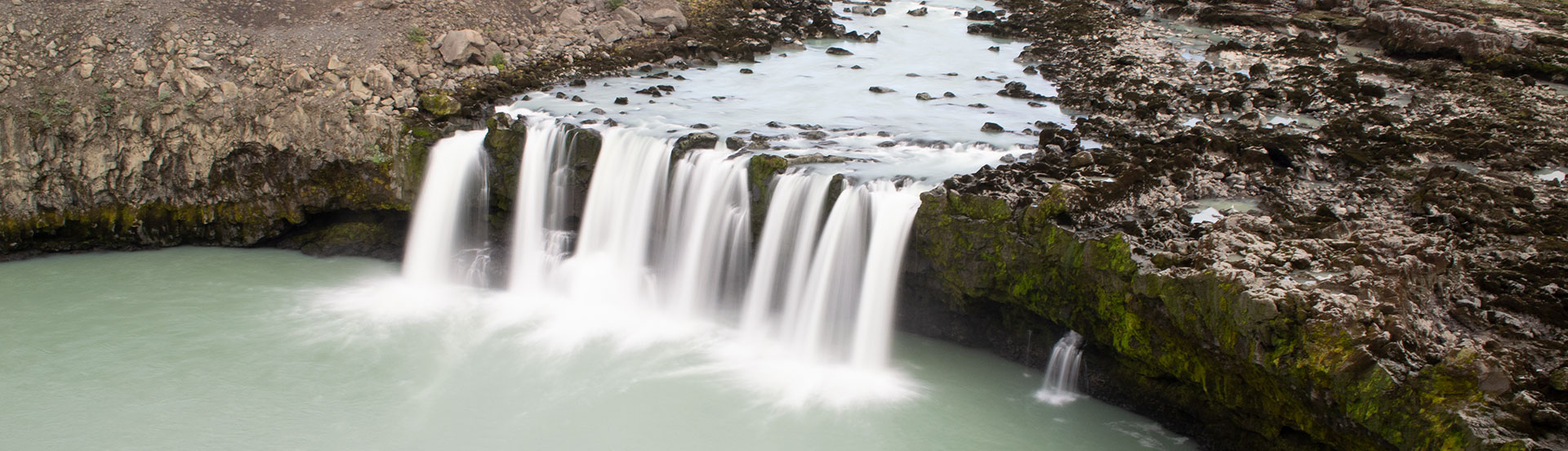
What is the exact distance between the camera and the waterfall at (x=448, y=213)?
15.0 m

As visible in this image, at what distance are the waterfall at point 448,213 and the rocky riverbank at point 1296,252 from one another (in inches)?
263

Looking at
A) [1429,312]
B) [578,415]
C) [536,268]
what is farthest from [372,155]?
[1429,312]

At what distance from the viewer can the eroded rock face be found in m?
17.5

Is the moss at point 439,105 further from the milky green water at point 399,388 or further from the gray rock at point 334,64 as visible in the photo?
the milky green water at point 399,388

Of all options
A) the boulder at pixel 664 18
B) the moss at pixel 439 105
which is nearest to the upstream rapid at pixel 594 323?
the moss at pixel 439 105

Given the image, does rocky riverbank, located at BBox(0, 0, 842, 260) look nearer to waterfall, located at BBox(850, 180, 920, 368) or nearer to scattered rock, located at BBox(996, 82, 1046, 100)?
waterfall, located at BBox(850, 180, 920, 368)

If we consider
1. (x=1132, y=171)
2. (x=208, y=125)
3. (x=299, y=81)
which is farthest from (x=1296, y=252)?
(x=208, y=125)

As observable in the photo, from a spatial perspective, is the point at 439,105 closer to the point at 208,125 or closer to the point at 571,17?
the point at 208,125

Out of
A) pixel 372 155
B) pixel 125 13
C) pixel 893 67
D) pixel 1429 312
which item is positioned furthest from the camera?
pixel 893 67

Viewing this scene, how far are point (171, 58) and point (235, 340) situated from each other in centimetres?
590

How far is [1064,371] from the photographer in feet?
37.3

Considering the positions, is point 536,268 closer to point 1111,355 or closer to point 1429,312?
point 1111,355

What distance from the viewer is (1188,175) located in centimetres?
1191

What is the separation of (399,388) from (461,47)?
8.08 meters
